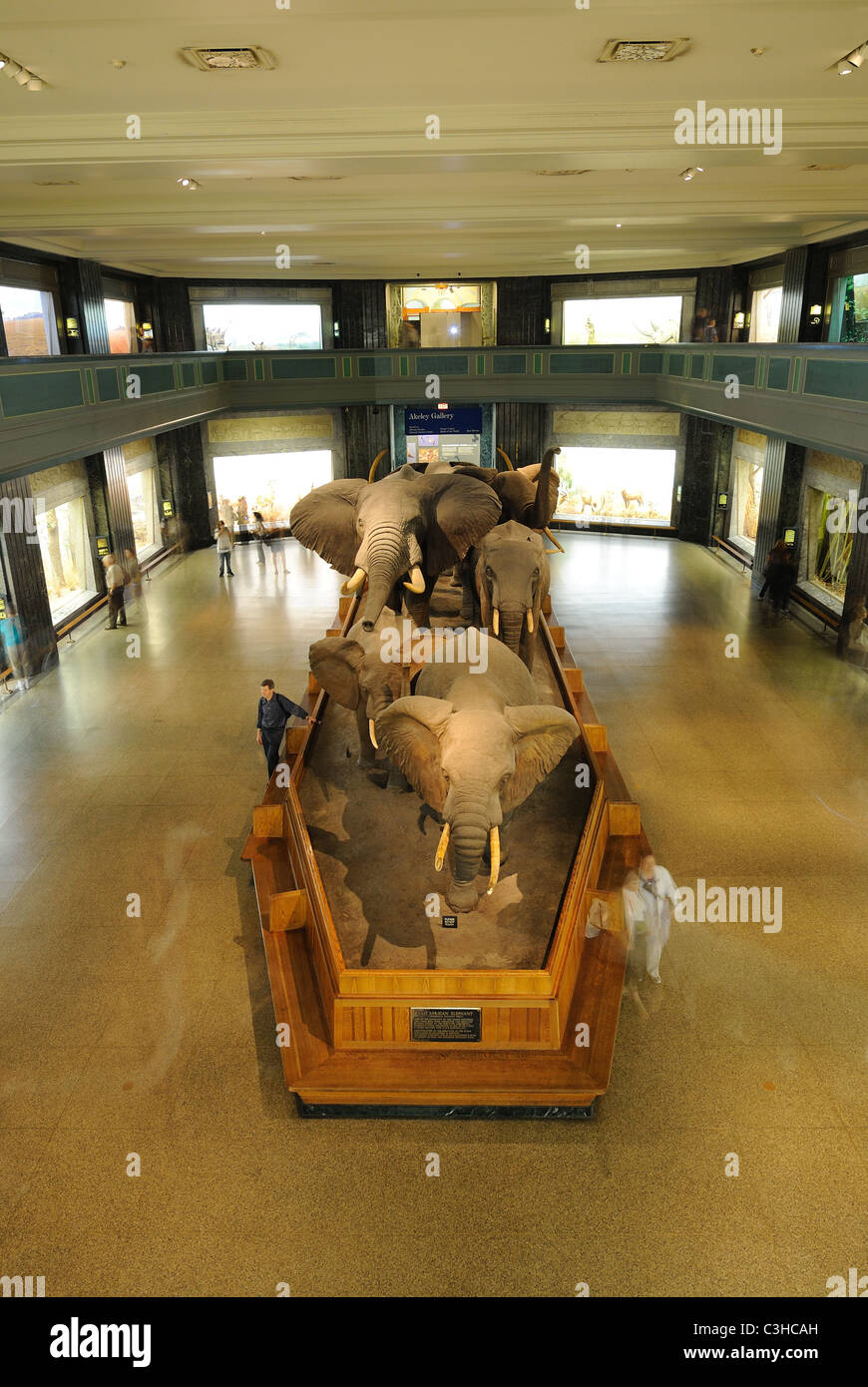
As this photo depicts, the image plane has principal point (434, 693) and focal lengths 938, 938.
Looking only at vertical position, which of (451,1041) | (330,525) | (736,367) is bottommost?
(451,1041)

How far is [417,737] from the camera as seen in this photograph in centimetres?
683

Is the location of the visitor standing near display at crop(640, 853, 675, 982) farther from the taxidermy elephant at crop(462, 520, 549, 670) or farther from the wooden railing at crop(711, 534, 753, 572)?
the wooden railing at crop(711, 534, 753, 572)

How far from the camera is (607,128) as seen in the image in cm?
898

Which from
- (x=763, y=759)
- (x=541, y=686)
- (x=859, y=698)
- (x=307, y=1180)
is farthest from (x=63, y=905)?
(x=859, y=698)

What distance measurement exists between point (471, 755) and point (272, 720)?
185 inches

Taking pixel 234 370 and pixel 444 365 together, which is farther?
pixel 444 365

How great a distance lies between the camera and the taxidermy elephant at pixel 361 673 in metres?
8.84

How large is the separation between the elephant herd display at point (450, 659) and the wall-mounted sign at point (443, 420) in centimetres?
1479

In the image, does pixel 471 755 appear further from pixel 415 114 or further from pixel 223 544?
pixel 223 544

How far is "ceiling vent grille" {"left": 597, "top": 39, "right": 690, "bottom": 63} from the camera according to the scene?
7.20 metres

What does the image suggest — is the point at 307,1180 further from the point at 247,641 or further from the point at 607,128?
the point at 247,641

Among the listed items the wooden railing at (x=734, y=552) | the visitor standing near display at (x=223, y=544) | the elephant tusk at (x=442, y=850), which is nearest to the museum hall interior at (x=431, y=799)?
the elephant tusk at (x=442, y=850)

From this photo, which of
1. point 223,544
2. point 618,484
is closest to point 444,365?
point 618,484

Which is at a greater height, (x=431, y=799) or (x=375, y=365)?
(x=375, y=365)
